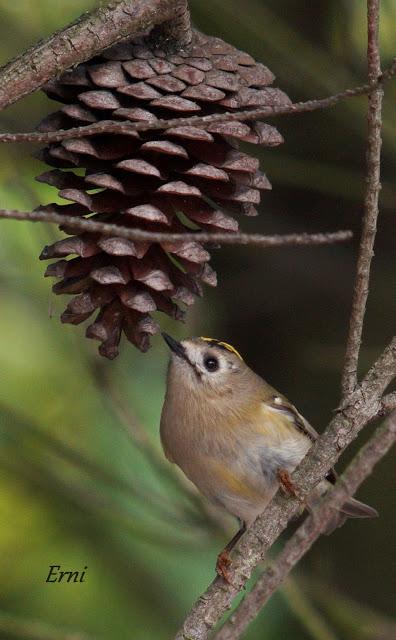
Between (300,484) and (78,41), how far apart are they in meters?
0.52

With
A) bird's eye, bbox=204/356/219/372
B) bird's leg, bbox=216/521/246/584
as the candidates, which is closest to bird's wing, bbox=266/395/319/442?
bird's eye, bbox=204/356/219/372

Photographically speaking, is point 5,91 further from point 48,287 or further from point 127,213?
point 48,287

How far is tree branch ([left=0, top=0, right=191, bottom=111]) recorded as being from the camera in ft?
2.99

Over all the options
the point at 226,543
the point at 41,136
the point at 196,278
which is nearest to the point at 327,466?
the point at 196,278

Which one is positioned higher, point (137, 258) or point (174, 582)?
point (174, 582)

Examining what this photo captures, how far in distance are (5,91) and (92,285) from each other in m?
0.23

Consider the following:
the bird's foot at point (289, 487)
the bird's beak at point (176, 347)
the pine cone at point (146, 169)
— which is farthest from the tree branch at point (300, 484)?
the bird's beak at point (176, 347)

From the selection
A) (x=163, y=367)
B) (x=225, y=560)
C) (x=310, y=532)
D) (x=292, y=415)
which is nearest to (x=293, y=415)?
(x=292, y=415)

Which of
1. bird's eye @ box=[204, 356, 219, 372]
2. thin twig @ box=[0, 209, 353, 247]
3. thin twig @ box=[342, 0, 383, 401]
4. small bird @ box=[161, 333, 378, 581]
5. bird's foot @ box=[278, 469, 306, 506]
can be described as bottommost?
thin twig @ box=[0, 209, 353, 247]

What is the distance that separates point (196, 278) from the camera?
1030 mm

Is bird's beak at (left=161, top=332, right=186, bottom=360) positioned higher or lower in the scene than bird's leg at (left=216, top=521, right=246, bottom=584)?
higher

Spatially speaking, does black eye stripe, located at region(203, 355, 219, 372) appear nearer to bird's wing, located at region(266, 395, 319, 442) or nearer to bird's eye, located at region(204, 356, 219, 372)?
bird's eye, located at region(204, 356, 219, 372)

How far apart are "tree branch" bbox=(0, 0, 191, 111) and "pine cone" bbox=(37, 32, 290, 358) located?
0.12 ft

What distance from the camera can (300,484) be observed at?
98cm
